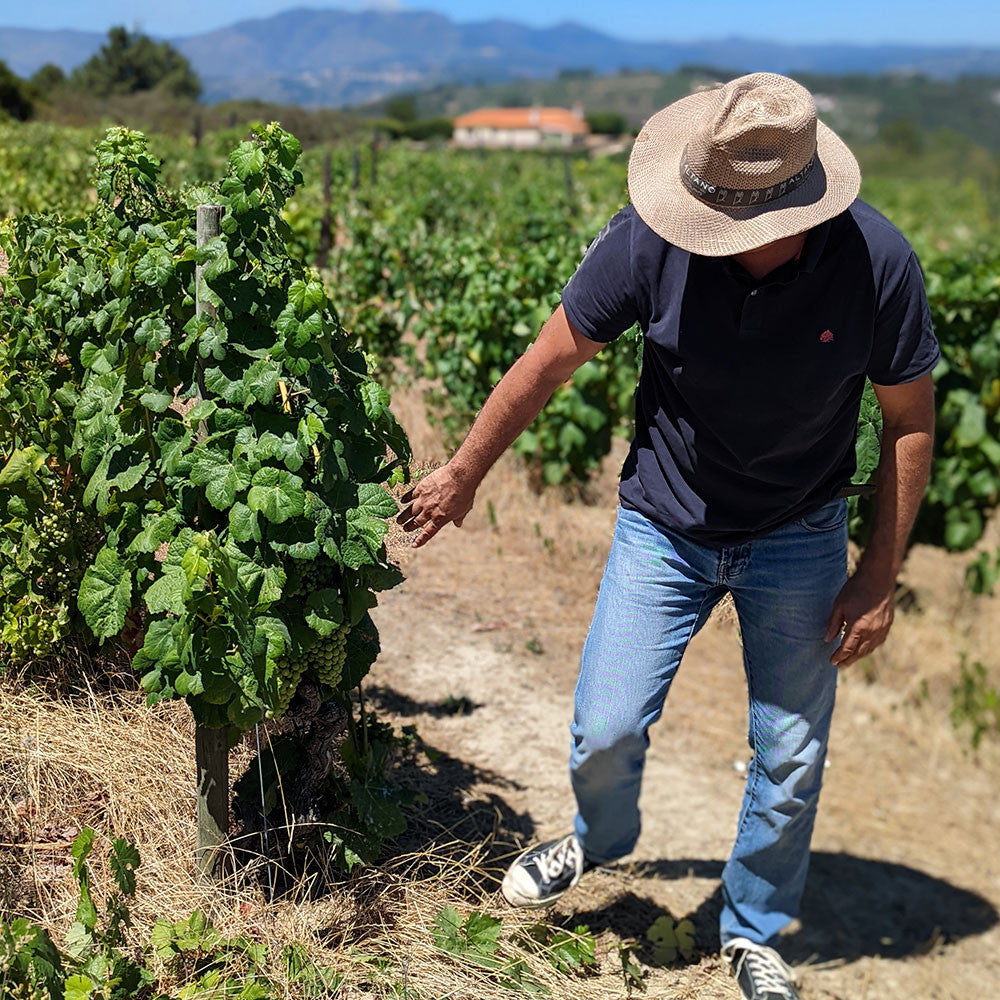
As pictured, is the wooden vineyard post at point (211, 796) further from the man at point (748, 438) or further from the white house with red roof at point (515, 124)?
the white house with red roof at point (515, 124)

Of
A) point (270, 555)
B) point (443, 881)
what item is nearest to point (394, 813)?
point (443, 881)

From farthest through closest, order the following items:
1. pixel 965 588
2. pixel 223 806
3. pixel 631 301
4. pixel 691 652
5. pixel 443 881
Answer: pixel 965 588, pixel 691 652, pixel 443 881, pixel 223 806, pixel 631 301

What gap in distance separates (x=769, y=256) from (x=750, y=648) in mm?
850

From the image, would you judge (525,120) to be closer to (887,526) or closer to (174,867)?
(887,526)

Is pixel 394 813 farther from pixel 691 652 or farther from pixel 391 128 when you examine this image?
pixel 391 128

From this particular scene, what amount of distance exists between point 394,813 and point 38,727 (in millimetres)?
920

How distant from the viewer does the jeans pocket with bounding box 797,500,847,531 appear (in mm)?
2268

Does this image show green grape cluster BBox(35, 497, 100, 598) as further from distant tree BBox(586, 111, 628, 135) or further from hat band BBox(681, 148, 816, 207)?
distant tree BBox(586, 111, 628, 135)

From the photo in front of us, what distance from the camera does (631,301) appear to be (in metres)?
2.10

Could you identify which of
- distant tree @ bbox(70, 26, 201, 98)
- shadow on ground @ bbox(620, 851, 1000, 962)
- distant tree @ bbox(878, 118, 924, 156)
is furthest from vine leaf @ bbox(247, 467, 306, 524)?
distant tree @ bbox(878, 118, 924, 156)

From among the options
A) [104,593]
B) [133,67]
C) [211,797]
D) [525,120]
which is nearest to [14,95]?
[133,67]

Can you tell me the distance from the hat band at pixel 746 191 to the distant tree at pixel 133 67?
56957 millimetres

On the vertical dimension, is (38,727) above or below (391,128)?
below

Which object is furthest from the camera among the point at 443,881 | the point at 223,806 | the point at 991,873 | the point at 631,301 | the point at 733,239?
the point at 991,873
